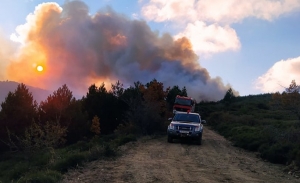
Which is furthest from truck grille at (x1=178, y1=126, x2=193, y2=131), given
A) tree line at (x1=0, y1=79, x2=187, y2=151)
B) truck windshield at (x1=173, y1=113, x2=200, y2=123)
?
tree line at (x1=0, y1=79, x2=187, y2=151)

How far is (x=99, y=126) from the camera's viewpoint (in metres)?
58.1

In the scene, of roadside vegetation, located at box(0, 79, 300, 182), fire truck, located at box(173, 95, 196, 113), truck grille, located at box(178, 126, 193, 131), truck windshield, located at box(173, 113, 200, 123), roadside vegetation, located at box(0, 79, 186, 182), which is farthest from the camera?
fire truck, located at box(173, 95, 196, 113)

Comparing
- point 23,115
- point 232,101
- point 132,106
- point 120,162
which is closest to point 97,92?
point 23,115

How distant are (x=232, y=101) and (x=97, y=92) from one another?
146ft

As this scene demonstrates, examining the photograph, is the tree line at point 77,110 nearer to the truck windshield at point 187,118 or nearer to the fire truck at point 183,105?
the fire truck at point 183,105

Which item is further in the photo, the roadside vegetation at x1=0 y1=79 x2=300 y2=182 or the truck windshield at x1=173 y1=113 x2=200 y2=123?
the truck windshield at x1=173 y1=113 x2=200 y2=123

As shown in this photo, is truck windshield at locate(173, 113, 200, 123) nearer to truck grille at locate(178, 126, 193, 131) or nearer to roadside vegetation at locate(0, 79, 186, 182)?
truck grille at locate(178, 126, 193, 131)

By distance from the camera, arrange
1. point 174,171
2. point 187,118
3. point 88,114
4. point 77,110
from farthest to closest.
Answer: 1. point 88,114
2. point 77,110
3. point 187,118
4. point 174,171

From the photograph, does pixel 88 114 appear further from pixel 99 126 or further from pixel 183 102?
pixel 183 102

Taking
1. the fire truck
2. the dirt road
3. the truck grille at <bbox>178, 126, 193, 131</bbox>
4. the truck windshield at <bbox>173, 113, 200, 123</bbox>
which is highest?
the fire truck

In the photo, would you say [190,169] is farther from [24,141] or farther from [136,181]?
[24,141]

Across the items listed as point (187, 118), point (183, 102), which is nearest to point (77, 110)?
point (183, 102)

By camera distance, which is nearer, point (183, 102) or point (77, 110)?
point (183, 102)

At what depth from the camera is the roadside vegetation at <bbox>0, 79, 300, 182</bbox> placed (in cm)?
1481
